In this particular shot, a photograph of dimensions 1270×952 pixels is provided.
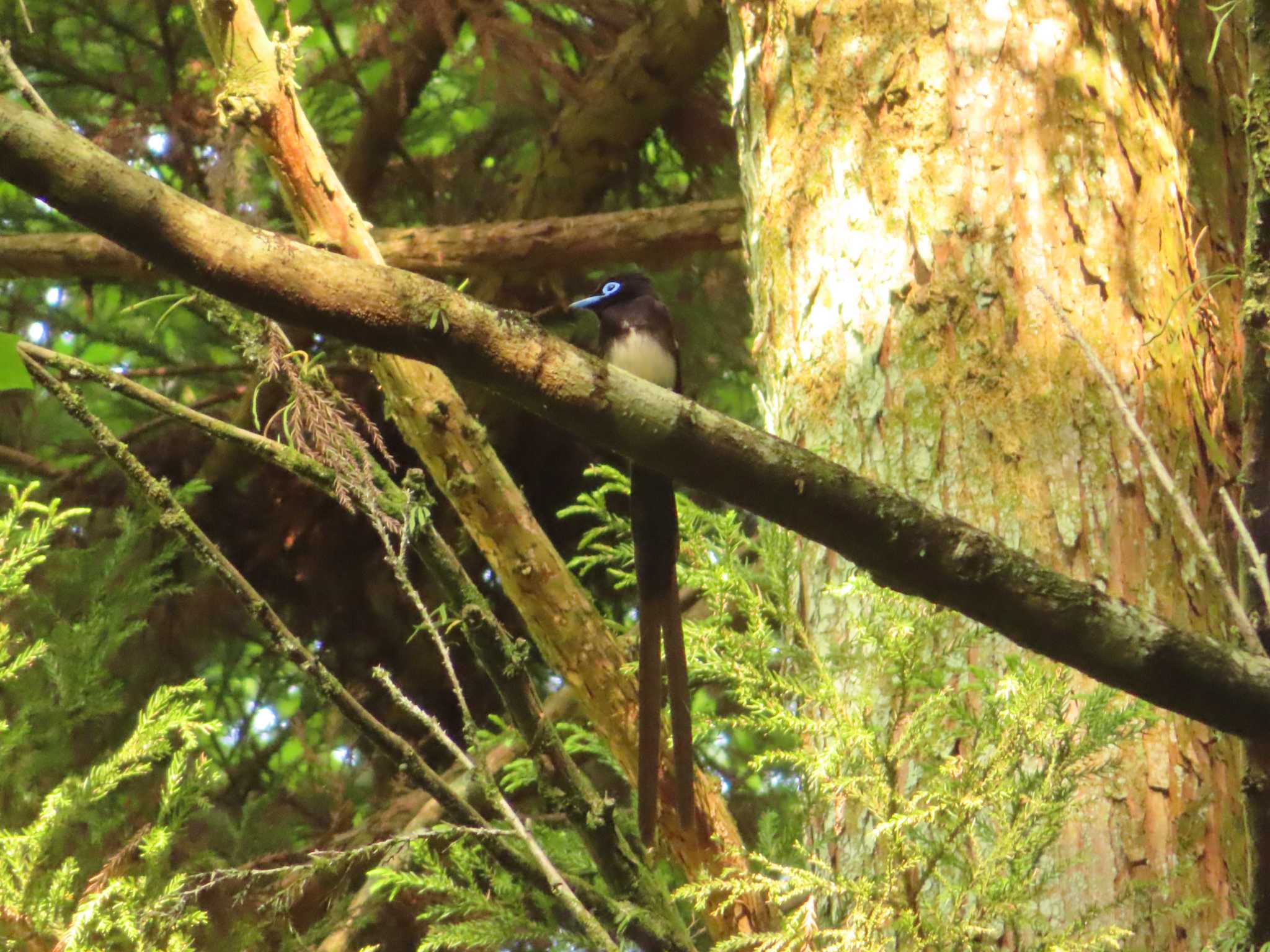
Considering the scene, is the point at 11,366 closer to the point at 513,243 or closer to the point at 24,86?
the point at 24,86

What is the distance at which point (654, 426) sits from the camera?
1582 millimetres

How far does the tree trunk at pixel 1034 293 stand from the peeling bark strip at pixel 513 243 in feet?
2.47

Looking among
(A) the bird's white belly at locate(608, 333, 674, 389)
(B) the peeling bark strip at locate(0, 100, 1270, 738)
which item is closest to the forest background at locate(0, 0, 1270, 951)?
(B) the peeling bark strip at locate(0, 100, 1270, 738)

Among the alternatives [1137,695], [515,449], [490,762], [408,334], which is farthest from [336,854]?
[515,449]

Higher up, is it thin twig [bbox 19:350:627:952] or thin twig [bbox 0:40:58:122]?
thin twig [bbox 0:40:58:122]

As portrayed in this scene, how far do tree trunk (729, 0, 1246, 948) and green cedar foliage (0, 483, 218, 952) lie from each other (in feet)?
4.47

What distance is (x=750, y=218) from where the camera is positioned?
3264 mm

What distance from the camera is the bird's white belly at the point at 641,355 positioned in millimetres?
3592

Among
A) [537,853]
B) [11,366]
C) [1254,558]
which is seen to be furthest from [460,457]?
[1254,558]

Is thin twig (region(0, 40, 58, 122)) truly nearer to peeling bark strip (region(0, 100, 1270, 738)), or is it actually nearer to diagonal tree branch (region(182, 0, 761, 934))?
peeling bark strip (region(0, 100, 1270, 738))

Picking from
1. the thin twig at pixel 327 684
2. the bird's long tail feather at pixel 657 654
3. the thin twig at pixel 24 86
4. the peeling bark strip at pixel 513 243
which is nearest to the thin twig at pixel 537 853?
the thin twig at pixel 327 684

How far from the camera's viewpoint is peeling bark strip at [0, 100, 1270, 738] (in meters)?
1.42

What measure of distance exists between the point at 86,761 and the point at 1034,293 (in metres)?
2.78

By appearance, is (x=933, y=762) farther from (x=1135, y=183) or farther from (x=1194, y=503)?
(x=1135, y=183)
